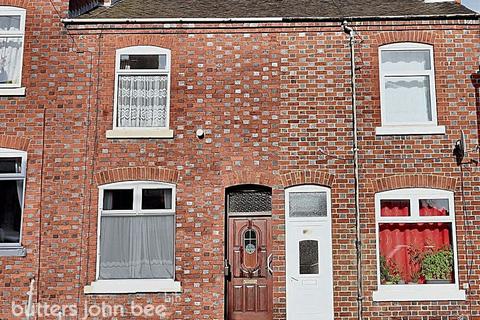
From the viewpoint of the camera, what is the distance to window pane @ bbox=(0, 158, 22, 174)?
11695 millimetres

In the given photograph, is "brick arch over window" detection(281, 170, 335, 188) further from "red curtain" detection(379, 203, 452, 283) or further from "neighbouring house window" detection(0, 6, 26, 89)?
"neighbouring house window" detection(0, 6, 26, 89)

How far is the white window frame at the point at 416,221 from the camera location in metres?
11.1

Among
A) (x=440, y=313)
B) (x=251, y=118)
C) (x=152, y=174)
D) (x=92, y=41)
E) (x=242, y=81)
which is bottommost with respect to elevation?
(x=440, y=313)

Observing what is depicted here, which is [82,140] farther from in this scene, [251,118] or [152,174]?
[251,118]

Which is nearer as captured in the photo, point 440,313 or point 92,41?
point 440,313

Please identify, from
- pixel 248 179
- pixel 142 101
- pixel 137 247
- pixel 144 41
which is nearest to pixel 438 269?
pixel 248 179

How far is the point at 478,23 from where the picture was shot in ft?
39.7

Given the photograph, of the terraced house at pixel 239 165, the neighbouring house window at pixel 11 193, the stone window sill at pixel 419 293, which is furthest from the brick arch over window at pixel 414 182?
the neighbouring house window at pixel 11 193

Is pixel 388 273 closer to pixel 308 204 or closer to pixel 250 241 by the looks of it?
pixel 308 204

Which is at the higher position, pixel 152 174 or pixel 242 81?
pixel 242 81

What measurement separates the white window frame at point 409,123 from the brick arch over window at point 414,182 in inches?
34.9

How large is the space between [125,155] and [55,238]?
208 centimetres

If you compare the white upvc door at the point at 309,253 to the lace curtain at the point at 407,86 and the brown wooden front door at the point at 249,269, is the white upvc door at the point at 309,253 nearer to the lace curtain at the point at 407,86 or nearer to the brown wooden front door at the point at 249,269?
the brown wooden front door at the point at 249,269

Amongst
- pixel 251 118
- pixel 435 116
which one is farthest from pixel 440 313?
pixel 251 118
